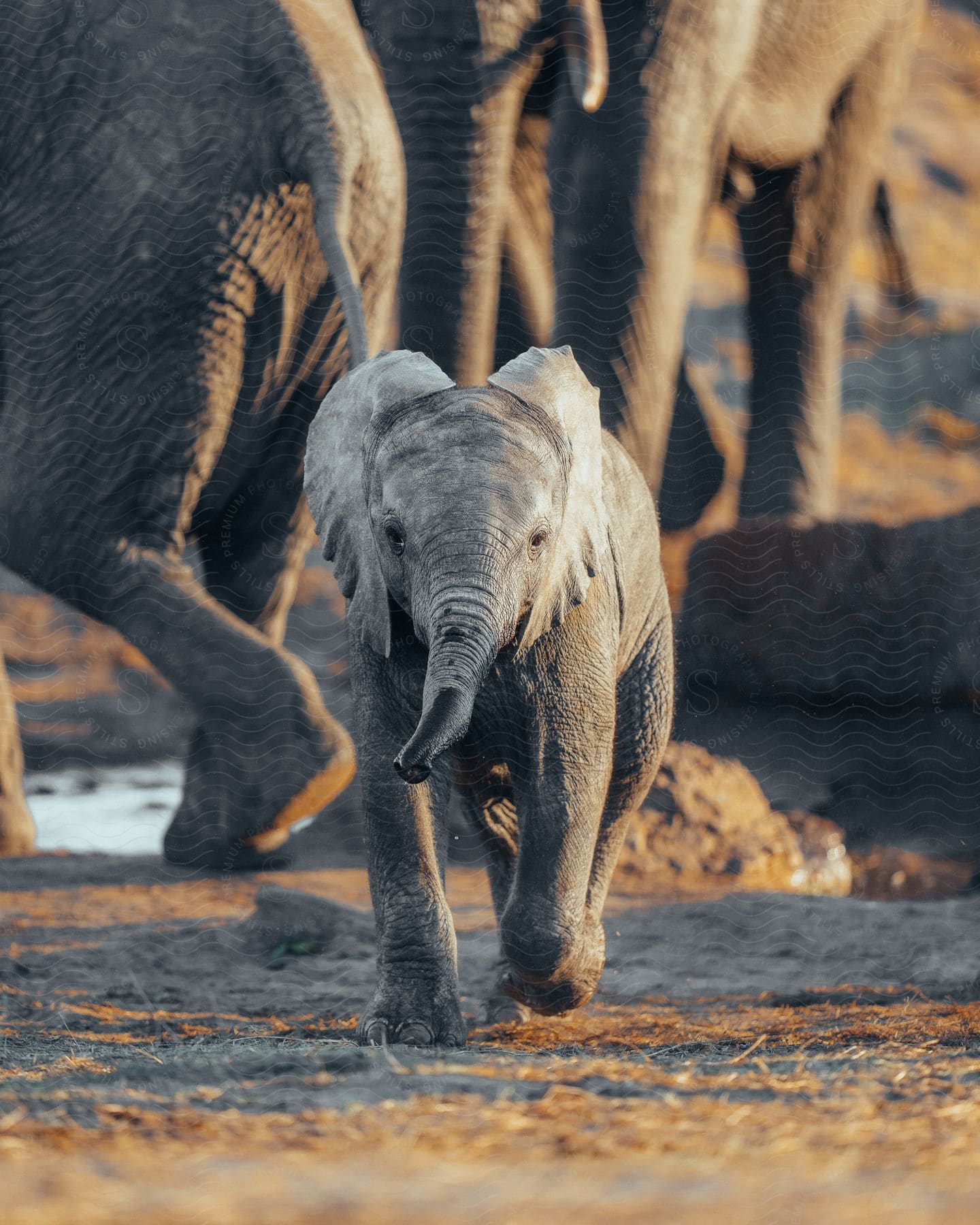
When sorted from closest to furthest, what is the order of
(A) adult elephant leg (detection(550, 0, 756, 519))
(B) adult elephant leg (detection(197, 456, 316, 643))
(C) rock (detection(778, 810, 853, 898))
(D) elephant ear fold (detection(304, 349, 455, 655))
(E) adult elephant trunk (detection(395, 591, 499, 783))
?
(E) adult elephant trunk (detection(395, 591, 499, 783)) → (D) elephant ear fold (detection(304, 349, 455, 655)) → (B) adult elephant leg (detection(197, 456, 316, 643)) → (C) rock (detection(778, 810, 853, 898)) → (A) adult elephant leg (detection(550, 0, 756, 519))

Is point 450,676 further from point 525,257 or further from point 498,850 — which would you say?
point 525,257

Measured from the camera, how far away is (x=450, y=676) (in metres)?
2.33

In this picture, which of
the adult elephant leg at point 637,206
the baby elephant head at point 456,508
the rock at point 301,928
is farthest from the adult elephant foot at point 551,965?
the adult elephant leg at point 637,206

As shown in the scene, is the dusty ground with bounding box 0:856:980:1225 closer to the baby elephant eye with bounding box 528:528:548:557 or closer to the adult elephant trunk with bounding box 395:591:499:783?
the adult elephant trunk with bounding box 395:591:499:783

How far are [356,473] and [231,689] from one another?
147 cm

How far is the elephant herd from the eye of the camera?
10.0 feet

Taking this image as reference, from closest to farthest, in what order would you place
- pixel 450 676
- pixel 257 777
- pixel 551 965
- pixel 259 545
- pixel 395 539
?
pixel 450 676
pixel 395 539
pixel 551 965
pixel 257 777
pixel 259 545

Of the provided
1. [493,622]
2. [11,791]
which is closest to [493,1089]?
[493,622]

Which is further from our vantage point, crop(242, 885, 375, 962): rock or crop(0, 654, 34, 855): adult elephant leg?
crop(0, 654, 34, 855): adult elephant leg

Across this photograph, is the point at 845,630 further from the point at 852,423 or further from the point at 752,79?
the point at 852,423

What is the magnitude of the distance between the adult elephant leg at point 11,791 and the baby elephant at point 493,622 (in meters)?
2.08

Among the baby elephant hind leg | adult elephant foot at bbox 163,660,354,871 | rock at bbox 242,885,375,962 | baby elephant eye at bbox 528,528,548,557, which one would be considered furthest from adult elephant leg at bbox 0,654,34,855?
baby elephant eye at bbox 528,528,548,557

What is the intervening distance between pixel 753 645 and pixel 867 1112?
12.4ft

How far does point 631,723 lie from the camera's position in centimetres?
323
